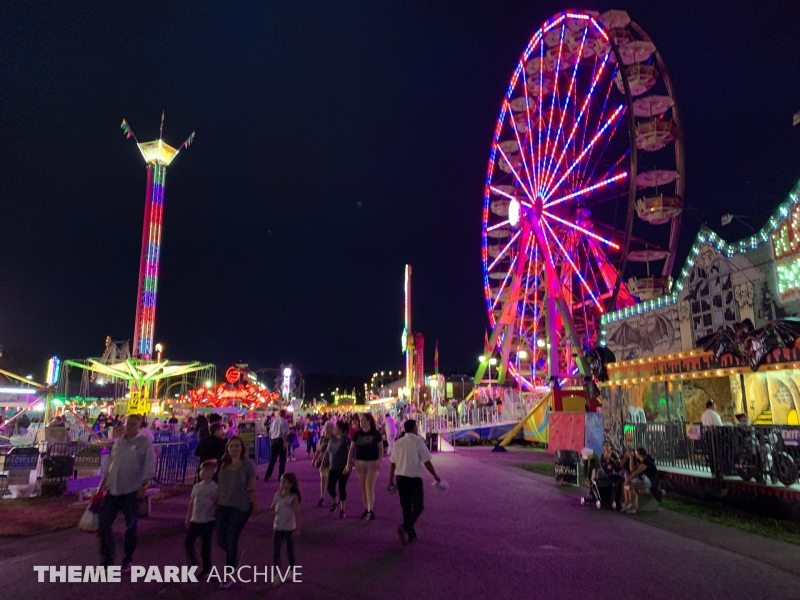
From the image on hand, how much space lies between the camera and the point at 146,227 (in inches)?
1875

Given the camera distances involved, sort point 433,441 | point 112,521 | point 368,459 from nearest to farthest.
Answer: point 112,521, point 368,459, point 433,441

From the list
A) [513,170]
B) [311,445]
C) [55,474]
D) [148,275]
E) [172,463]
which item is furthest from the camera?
[148,275]

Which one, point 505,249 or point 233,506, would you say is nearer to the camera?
point 233,506

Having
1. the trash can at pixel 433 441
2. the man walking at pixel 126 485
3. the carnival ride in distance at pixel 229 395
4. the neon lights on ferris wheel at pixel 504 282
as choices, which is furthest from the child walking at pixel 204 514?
the carnival ride in distance at pixel 229 395

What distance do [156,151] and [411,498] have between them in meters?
51.7

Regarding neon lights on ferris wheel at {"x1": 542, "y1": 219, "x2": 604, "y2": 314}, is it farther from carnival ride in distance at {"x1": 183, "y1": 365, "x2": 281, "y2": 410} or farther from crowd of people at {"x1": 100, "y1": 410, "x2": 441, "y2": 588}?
carnival ride in distance at {"x1": 183, "y1": 365, "x2": 281, "y2": 410}

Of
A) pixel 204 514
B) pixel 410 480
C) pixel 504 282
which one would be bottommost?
pixel 204 514

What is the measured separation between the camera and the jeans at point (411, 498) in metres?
6.81

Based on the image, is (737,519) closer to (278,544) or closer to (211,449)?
(278,544)

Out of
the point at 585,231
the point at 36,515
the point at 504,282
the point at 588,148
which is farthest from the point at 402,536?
the point at 504,282

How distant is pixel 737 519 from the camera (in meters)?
8.53

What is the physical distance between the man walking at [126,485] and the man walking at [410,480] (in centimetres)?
274

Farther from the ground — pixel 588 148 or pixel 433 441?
pixel 588 148

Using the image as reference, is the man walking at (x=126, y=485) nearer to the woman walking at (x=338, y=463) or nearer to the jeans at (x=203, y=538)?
the jeans at (x=203, y=538)
